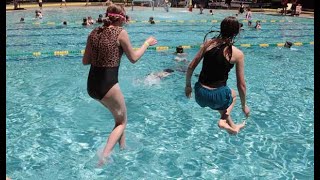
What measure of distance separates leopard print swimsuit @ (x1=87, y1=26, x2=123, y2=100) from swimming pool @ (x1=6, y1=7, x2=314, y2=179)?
51.1 inches

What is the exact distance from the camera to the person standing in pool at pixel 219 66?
442 cm

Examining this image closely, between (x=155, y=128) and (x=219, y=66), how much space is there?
2.43 metres

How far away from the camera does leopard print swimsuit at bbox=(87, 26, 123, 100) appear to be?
4.28 metres

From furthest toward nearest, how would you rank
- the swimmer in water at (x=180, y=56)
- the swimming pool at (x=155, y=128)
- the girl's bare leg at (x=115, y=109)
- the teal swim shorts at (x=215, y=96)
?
the swimmer in water at (x=180, y=56), the swimming pool at (x=155, y=128), the teal swim shorts at (x=215, y=96), the girl's bare leg at (x=115, y=109)

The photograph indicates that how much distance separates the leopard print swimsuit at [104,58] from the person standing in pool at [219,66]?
37.8 inches

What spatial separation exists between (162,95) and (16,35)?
491 inches

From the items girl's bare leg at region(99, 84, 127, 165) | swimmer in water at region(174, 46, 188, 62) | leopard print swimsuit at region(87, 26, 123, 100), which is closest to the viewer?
leopard print swimsuit at region(87, 26, 123, 100)

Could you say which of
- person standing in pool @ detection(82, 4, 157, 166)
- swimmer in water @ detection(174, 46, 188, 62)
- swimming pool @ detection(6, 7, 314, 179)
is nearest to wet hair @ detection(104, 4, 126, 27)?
person standing in pool @ detection(82, 4, 157, 166)

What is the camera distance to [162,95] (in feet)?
28.1

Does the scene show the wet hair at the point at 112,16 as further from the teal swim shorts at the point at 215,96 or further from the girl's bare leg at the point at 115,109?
the teal swim shorts at the point at 215,96

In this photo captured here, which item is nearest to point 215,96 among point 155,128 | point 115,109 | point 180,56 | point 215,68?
point 215,68

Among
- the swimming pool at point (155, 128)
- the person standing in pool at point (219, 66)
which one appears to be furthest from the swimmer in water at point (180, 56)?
the person standing in pool at point (219, 66)

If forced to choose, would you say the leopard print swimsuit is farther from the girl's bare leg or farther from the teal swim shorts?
the teal swim shorts
